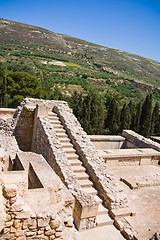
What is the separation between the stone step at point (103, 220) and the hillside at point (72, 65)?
124ft

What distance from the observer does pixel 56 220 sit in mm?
4254

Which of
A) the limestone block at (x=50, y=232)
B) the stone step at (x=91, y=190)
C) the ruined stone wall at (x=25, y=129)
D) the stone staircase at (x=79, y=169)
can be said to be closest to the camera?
the limestone block at (x=50, y=232)

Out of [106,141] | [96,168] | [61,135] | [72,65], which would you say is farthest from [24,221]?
[72,65]

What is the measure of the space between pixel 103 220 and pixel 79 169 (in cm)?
195

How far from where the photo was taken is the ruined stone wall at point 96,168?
649 centimetres

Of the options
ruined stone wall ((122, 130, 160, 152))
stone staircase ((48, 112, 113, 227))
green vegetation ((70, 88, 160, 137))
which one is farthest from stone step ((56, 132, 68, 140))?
green vegetation ((70, 88, 160, 137))

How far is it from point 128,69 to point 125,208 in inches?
3088

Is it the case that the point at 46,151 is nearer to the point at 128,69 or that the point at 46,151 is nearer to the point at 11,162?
the point at 11,162

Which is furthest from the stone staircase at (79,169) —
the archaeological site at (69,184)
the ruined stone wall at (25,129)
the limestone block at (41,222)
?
the limestone block at (41,222)

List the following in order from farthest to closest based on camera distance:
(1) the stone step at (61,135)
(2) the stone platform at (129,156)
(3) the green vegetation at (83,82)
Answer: (3) the green vegetation at (83,82) → (2) the stone platform at (129,156) → (1) the stone step at (61,135)

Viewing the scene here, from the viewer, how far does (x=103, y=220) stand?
5.91m

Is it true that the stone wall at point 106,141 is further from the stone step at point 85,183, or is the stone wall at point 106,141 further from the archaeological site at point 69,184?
the stone step at point 85,183

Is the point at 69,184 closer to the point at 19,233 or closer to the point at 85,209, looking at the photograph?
the point at 85,209

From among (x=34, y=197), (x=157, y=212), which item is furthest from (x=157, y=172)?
(x=34, y=197)
